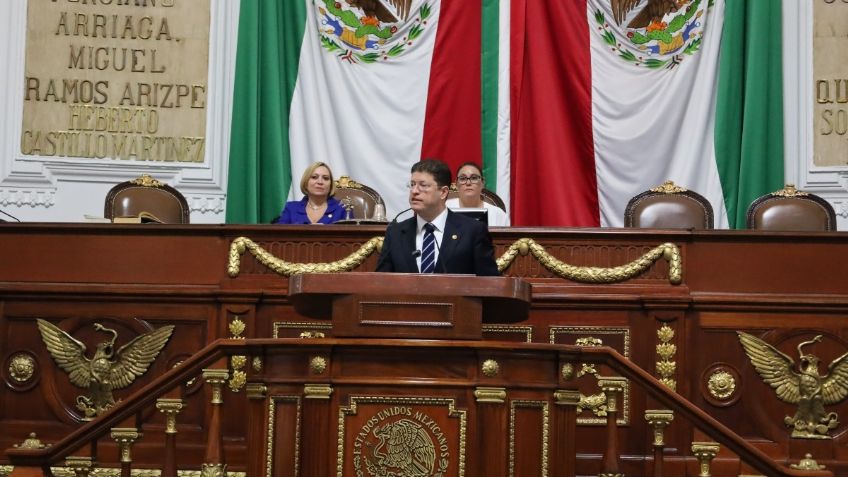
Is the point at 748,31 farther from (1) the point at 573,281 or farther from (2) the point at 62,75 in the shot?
(2) the point at 62,75

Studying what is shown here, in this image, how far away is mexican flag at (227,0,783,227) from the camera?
31.3ft

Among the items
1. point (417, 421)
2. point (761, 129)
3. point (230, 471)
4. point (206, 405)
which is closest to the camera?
point (417, 421)

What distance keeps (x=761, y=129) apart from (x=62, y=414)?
220 inches

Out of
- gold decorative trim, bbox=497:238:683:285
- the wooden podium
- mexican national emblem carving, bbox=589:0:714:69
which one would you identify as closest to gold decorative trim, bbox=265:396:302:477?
the wooden podium

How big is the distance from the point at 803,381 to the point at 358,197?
135 inches

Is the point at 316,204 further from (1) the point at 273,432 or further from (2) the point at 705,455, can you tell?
(2) the point at 705,455

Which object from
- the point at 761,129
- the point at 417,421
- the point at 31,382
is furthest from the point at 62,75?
the point at 417,421

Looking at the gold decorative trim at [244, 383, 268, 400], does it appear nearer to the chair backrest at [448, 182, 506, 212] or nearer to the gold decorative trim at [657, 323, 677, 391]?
the gold decorative trim at [657, 323, 677, 391]

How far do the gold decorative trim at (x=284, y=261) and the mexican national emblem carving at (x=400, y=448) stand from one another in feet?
7.73

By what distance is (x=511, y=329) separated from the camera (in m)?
6.46

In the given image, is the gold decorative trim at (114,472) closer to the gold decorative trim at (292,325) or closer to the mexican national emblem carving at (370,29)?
the gold decorative trim at (292,325)

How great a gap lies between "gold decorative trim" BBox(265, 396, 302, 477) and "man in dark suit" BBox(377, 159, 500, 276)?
110 cm

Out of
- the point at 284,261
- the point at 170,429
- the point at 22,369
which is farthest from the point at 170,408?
the point at 22,369

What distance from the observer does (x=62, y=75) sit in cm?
977
